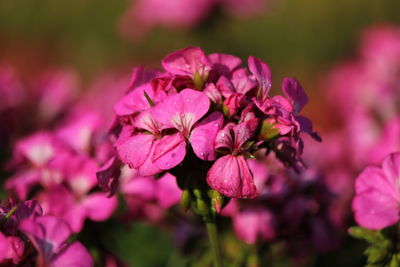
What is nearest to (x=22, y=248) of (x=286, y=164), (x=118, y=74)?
(x=286, y=164)

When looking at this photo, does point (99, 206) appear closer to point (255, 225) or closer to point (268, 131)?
point (255, 225)

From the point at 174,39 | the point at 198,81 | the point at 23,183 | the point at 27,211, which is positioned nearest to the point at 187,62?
the point at 198,81

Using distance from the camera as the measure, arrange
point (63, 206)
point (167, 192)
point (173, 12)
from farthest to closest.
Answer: point (173, 12) < point (167, 192) < point (63, 206)

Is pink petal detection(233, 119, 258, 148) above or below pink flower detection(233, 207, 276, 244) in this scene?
above

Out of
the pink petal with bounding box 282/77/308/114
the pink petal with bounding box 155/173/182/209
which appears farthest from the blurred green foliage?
the pink petal with bounding box 282/77/308/114

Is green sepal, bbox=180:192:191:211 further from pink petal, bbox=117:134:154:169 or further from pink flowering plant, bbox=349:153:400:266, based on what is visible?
pink flowering plant, bbox=349:153:400:266

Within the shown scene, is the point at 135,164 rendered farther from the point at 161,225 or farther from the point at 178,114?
the point at 161,225

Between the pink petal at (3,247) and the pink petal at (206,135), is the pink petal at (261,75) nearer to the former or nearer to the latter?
the pink petal at (206,135)
